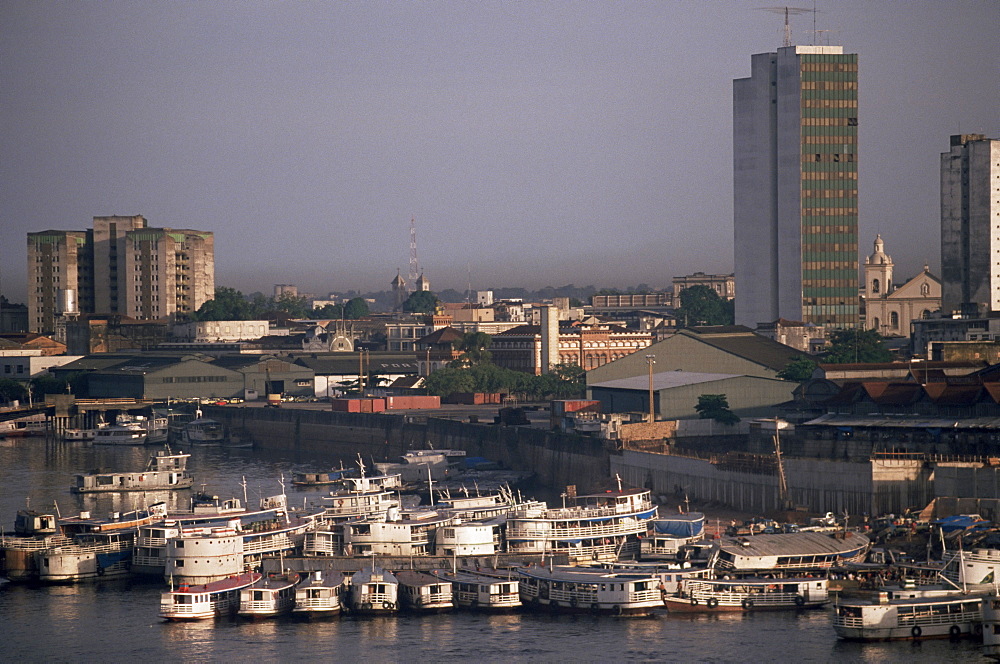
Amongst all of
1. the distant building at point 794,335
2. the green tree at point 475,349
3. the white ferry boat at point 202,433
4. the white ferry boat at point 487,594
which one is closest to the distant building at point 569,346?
the green tree at point 475,349

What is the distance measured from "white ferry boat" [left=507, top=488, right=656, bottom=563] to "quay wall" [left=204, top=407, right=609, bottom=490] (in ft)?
85.3

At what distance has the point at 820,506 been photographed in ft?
254

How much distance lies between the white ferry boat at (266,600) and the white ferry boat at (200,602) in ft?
1.89

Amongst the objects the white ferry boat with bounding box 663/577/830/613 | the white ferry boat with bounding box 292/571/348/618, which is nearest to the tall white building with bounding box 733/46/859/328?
the white ferry boat with bounding box 663/577/830/613

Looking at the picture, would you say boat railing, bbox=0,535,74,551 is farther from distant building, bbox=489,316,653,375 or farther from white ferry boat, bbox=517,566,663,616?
distant building, bbox=489,316,653,375

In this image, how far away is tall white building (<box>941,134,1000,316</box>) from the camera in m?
160

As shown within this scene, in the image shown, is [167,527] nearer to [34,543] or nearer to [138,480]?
[34,543]

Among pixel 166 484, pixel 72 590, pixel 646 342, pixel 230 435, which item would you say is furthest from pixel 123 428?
pixel 72 590

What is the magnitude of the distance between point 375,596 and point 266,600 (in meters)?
4.22

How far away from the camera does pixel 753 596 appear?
61.5 metres

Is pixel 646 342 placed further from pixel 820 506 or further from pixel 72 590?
pixel 72 590

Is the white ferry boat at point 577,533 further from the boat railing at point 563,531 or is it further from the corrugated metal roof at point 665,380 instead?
the corrugated metal roof at point 665,380

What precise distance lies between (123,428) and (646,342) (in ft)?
206

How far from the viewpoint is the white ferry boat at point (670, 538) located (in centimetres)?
6831
